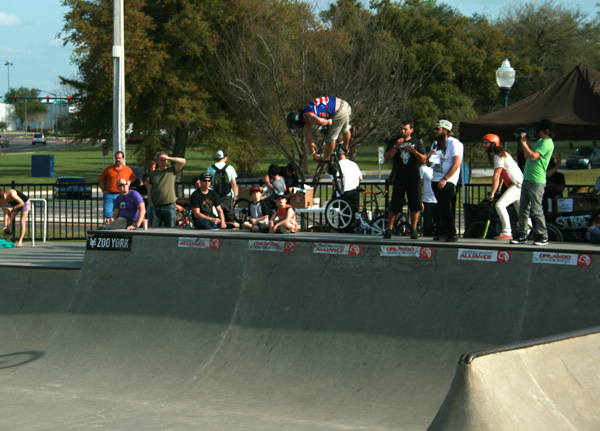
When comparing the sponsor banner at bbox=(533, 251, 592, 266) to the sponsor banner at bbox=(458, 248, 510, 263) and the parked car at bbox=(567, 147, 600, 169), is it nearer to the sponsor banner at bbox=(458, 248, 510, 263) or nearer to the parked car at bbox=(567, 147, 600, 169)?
the sponsor banner at bbox=(458, 248, 510, 263)

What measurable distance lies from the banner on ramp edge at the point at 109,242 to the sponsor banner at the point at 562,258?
5282 millimetres

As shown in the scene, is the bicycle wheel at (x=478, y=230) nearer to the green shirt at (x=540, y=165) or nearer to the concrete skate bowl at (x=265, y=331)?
the green shirt at (x=540, y=165)

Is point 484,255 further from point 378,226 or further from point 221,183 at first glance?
point 221,183

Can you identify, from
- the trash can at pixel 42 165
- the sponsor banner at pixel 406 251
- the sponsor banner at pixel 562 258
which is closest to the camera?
the sponsor banner at pixel 562 258

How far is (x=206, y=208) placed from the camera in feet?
37.9

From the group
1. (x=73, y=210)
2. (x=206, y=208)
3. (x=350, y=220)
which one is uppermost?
(x=206, y=208)

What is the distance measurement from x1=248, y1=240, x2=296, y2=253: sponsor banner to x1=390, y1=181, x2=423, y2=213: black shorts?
5.62 feet

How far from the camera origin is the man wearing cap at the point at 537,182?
838cm

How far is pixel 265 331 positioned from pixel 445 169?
124 inches


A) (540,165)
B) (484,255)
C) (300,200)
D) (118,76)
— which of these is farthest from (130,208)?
(540,165)

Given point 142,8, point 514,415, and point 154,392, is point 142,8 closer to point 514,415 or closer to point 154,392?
point 154,392

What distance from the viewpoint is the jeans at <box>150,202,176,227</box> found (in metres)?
12.1

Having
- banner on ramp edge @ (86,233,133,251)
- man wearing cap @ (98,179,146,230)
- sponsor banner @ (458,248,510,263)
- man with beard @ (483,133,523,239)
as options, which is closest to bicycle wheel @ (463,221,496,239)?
man with beard @ (483,133,523,239)

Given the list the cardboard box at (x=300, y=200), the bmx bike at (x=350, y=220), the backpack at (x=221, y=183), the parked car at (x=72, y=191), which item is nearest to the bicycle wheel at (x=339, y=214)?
the bmx bike at (x=350, y=220)
